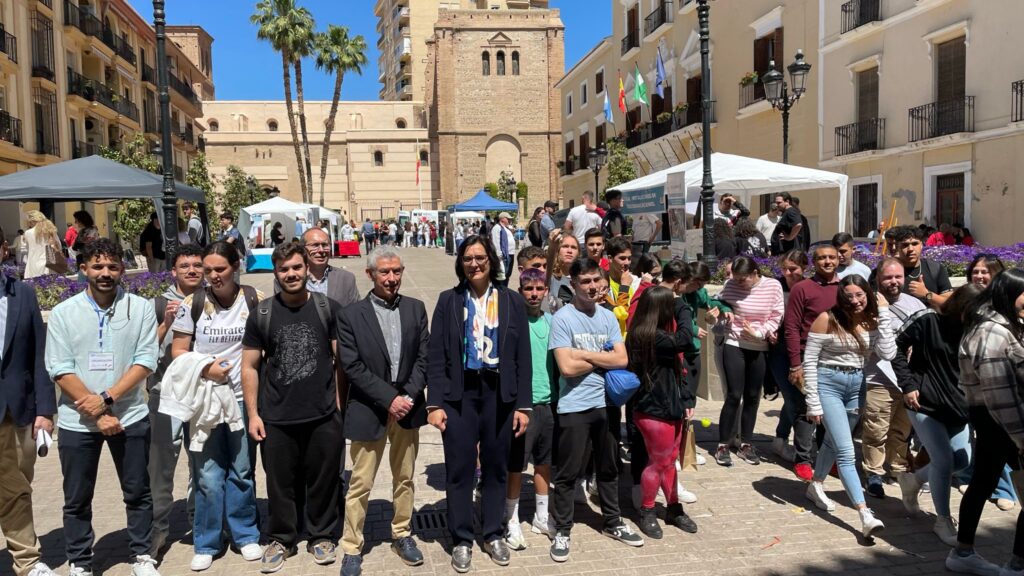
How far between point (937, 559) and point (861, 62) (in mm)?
16102

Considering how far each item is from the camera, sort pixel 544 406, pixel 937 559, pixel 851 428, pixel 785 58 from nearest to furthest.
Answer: pixel 937 559 → pixel 544 406 → pixel 851 428 → pixel 785 58

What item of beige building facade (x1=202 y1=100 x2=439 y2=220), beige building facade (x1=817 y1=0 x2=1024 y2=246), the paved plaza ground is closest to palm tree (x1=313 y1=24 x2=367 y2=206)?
beige building facade (x1=202 y1=100 x2=439 y2=220)

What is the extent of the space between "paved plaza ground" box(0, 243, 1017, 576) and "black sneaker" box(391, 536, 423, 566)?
0.16 feet

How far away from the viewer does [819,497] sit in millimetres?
5008

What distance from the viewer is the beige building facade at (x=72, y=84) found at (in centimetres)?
2372

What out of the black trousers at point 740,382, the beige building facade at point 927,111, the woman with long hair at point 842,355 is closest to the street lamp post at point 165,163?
the black trousers at point 740,382

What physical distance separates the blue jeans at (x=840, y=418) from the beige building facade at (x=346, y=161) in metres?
54.4

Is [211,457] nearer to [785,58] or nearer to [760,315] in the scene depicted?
[760,315]

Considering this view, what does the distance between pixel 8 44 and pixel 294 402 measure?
25.2m

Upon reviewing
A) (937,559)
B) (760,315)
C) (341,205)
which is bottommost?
(937,559)

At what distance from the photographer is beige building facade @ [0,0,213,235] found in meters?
23.7

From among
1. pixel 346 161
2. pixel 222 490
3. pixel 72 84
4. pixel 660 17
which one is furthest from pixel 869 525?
pixel 346 161

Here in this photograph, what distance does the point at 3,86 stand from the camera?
75.9ft

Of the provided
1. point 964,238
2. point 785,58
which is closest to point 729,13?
point 785,58
